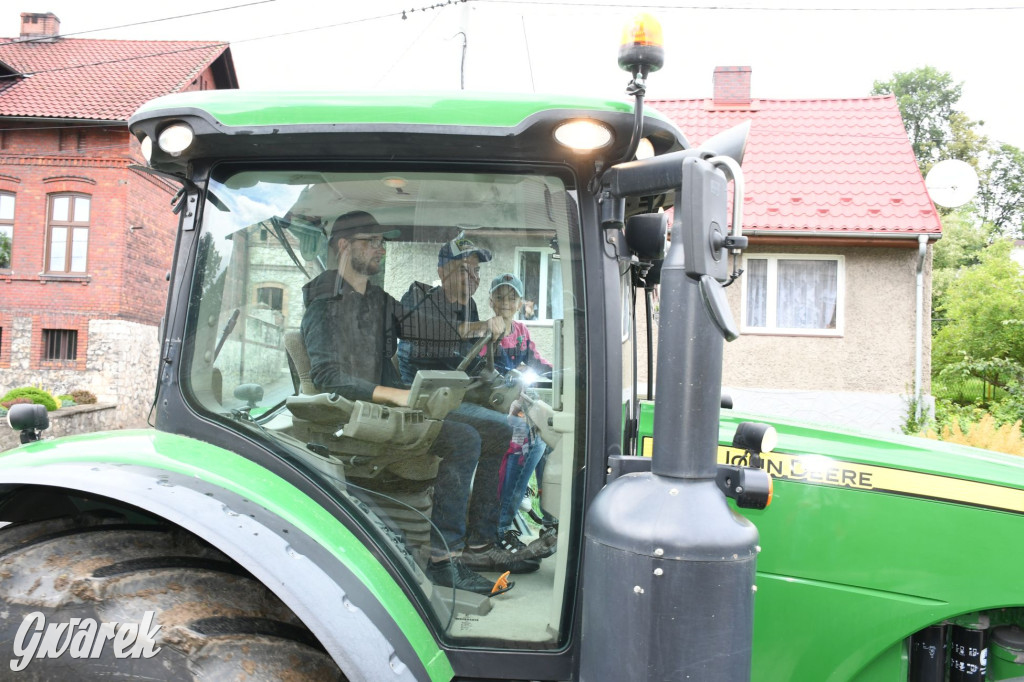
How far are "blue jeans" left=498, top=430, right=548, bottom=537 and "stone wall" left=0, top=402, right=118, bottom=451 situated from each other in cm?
1345

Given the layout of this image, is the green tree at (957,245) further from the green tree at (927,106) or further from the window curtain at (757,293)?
the window curtain at (757,293)

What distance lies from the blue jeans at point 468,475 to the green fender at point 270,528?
22cm

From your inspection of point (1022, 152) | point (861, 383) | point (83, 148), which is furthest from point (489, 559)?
point (1022, 152)

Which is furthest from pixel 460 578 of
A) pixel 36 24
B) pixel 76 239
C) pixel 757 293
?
pixel 36 24

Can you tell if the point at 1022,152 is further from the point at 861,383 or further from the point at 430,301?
the point at 430,301

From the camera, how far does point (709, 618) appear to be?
1535 millimetres

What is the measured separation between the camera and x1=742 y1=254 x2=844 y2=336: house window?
1275 centimetres

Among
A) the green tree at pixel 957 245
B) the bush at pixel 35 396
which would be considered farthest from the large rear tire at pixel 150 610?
the green tree at pixel 957 245

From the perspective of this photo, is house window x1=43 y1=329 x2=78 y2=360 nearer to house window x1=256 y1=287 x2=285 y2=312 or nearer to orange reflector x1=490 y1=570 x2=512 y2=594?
house window x1=256 y1=287 x2=285 y2=312

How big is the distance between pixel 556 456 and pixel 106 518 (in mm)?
1219

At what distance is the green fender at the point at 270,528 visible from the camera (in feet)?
5.45

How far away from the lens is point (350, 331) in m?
2.08

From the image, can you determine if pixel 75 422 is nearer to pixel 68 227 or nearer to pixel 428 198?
pixel 68 227

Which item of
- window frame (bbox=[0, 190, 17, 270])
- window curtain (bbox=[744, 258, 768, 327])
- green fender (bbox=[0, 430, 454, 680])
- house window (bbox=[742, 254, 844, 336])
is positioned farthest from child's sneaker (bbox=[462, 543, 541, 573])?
window frame (bbox=[0, 190, 17, 270])
